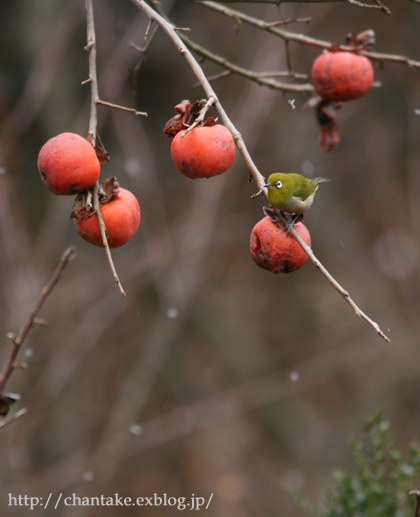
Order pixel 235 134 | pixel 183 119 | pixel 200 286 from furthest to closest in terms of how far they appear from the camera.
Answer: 1. pixel 200 286
2. pixel 183 119
3. pixel 235 134

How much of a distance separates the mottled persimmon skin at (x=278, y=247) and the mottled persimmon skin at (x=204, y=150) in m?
0.14

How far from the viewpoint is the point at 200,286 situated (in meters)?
3.22

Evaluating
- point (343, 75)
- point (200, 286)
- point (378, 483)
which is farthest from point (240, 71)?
point (200, 286)

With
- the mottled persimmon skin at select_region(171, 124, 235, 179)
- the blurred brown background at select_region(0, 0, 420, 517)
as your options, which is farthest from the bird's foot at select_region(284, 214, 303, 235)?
the blurred brown background at select_region(0, 0, 420, 517)

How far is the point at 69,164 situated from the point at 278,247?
39 centimetres

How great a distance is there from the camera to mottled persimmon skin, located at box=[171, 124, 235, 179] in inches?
30.5

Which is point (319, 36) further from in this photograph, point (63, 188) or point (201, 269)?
point (63, 188)

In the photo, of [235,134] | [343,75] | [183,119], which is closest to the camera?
[235,134]

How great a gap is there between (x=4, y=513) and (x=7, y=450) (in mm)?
417

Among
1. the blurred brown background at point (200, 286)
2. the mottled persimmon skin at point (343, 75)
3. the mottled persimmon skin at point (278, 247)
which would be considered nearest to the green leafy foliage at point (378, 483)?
the mottled persimmon skin at point (278, 247)

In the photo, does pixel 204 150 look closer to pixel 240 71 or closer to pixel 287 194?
pixel 287 194

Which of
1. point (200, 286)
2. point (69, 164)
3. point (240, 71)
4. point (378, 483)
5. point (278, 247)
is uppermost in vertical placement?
point (240, 71)

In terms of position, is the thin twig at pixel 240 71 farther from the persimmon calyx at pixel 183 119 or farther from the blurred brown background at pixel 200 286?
the blurred brown background at pixel 200 286

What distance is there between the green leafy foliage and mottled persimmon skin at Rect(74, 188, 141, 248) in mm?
913
